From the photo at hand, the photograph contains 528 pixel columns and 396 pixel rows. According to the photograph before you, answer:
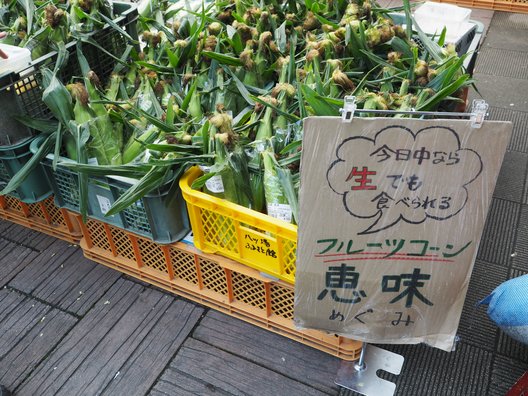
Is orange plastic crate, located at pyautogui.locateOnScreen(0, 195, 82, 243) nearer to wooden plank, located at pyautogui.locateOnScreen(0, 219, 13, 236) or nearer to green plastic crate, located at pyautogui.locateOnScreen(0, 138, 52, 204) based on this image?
wooden plank, located at pyautogui.locateOnScreen(0, 219, 13, 236)

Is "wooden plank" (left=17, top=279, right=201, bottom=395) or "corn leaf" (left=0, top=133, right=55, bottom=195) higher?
"corn leaf" (left=0, top=133, right=55, bottom=195)

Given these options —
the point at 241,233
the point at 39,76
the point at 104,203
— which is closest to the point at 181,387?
the point at 241,233

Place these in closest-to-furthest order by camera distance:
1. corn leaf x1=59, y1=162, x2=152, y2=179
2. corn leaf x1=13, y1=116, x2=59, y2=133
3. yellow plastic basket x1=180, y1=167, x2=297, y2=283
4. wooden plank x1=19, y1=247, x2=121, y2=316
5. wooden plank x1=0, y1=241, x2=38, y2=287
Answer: yellow plastic basket x1=180, y1=167, x2=297, y2=283
corn leaf x1=59, y1=162, x2=152, y2=179
corn leaf x1=13, y1=116, x2=59, y2=133
wooden plank x1=19, y1=247, x2=121, y2=316
wooden plank x1=0, y1=241, x2=38, y2=287

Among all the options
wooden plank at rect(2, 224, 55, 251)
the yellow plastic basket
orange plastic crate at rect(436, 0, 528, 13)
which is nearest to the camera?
the yellow plastic basket

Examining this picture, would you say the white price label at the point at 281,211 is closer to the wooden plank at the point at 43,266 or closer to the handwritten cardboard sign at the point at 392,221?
the handwritten cardboard sign at the point at 392,221

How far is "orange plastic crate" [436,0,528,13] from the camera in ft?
15.5

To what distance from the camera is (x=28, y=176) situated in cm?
208

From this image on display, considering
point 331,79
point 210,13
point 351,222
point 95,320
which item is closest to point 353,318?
point 351,222

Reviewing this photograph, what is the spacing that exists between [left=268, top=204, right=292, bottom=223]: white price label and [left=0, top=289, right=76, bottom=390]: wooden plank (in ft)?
3.60

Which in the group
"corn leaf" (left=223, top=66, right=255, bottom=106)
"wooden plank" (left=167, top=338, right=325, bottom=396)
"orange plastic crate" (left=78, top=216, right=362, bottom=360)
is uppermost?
"corn leaf" (left=223, top=66, right=255, bottom=106)

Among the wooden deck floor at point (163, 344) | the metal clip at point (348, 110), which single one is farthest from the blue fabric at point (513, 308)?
the metal clip at point (348, 110)

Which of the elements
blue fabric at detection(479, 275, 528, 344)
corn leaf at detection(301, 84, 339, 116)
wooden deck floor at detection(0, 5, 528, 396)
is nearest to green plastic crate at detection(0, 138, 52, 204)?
wooden deck floor at detection(0, 5, 528, 396)

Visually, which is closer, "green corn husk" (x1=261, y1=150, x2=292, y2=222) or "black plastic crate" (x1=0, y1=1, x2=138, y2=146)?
"green corn husk" (x1=261, y1=150, x2=292, y2=222)

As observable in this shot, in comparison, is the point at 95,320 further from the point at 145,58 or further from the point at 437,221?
the point at 437,221
